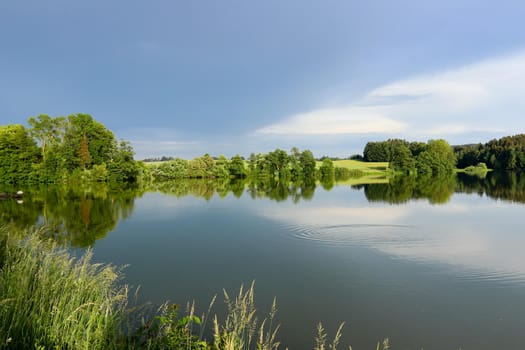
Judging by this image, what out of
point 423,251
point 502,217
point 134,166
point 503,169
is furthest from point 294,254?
point 503,169

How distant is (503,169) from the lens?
A: 7812 centimetres

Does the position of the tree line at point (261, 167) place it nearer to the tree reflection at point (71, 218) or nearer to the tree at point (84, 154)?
the tree at point (84, 154)

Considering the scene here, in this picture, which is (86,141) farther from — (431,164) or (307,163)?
(431,164)

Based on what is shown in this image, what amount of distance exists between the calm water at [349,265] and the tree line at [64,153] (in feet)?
95.4

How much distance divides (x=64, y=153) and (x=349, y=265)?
148 ft

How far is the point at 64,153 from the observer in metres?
43.2

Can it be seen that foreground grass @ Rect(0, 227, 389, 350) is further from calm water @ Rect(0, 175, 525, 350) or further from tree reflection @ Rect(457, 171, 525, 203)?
tree reflection @ Rect(457, 171, 525, 203)

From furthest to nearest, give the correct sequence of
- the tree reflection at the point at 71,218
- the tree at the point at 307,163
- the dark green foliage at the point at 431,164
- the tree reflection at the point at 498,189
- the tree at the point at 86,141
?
1. the dark green foliage at the point at 431,164
2. the tree at the point at 307,163
3. the tree at the point at 86,141
4. the tree reflection at the point at 498,189
5. the tree reflection at the point at 71,218

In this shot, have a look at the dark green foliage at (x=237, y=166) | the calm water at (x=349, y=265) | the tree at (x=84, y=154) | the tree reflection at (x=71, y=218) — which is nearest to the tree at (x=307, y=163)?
the dark green foliage at (x=237, y=166)

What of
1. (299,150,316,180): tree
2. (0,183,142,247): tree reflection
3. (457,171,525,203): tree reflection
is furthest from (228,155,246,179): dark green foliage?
(0,183,142,247): tree reflection

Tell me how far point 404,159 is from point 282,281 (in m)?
65.8

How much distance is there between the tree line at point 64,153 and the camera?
132 feet

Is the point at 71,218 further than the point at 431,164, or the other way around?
the point at 431,164

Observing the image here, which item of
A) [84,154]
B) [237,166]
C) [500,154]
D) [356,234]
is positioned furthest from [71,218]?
[500,154]
